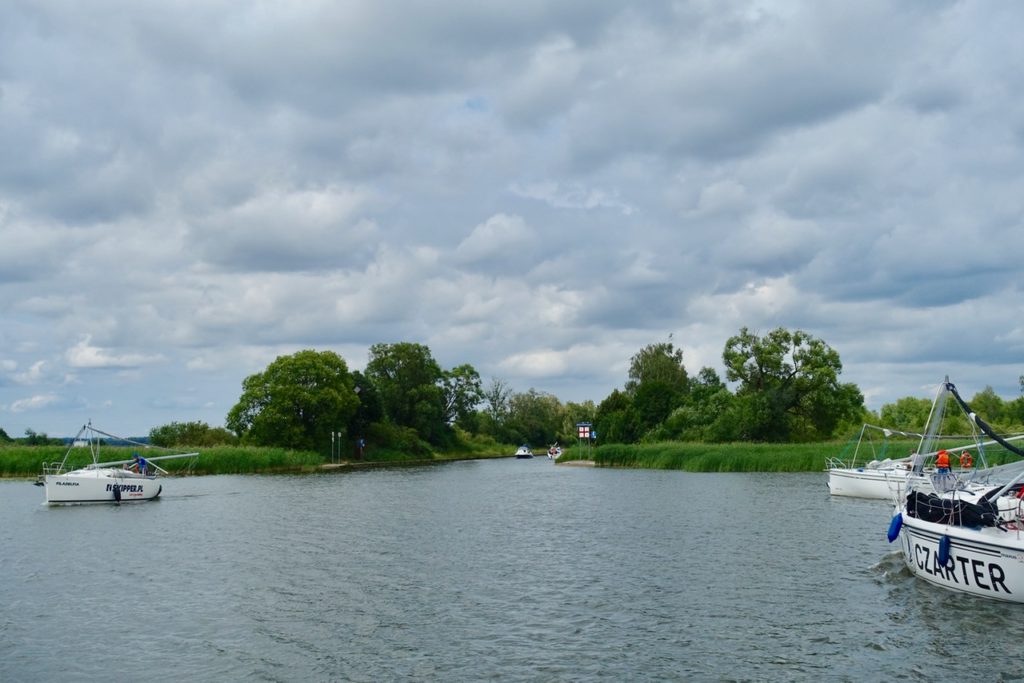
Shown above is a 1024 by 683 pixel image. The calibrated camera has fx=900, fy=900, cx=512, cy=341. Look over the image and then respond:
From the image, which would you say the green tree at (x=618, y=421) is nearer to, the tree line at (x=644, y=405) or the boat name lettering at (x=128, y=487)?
the tree line at (x=644, y=405)

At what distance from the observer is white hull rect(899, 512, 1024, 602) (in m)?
19.0

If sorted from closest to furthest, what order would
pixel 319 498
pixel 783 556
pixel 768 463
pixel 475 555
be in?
pixel 783 556, pixel 475 555, pixel 319 498, pixel 768 463

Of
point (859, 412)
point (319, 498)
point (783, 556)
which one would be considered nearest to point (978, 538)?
point (783, 556)

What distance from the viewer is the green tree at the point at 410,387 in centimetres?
14862

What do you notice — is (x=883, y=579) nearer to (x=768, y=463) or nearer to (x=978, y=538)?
(x=978, y=538)

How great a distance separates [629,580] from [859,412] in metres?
95.5

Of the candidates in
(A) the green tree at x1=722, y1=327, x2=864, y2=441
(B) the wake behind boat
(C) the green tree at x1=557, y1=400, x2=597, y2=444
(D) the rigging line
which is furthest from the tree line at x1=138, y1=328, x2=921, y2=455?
(D) the rigging line

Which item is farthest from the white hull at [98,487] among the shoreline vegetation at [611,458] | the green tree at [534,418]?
the green tree at [534,418]

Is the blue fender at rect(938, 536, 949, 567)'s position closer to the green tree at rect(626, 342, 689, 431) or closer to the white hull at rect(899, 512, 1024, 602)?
the white hull at rect(899, 512, 1024, 602)

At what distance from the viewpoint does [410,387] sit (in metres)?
152

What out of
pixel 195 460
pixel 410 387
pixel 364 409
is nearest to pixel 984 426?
pixel 195 460

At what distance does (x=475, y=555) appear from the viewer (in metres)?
30.0

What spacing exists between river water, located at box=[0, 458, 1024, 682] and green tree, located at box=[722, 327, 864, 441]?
61.8 meters

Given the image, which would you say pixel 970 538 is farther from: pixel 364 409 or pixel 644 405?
pixel 364 409
